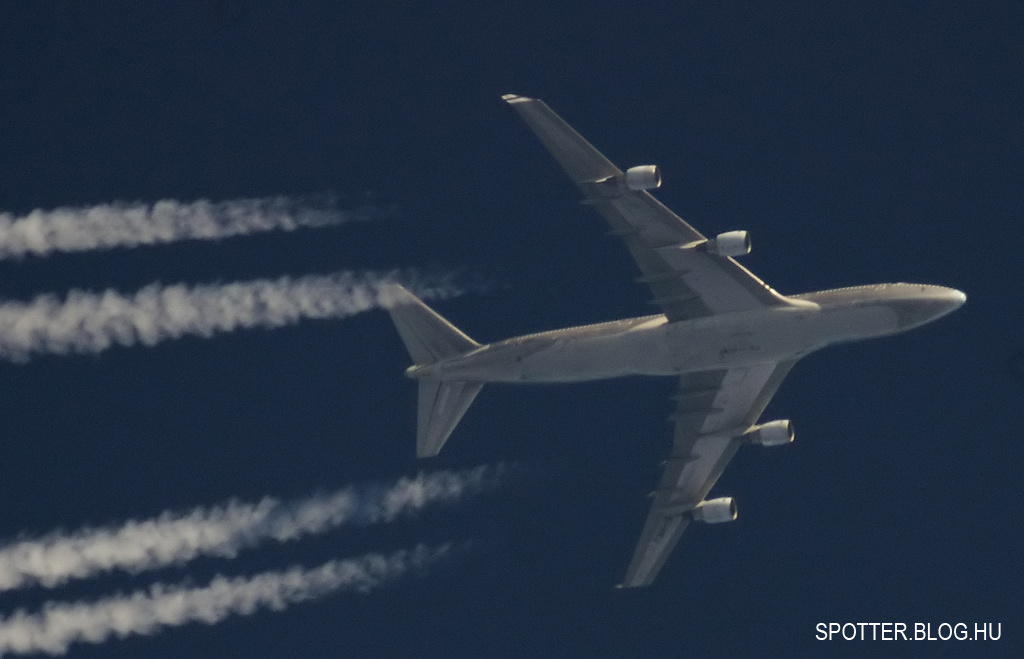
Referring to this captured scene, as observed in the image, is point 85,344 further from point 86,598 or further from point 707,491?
point 707,491

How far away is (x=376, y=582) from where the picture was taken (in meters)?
74.0

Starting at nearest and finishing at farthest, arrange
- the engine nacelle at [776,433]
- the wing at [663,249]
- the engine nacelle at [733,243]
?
the engine nacelle at [733,243] → the wing at [663,249] → the engine nacelle at [776,433]

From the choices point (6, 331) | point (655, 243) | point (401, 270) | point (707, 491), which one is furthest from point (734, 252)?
point (6, 331)

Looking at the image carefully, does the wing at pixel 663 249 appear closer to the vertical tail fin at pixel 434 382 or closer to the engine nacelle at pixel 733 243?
the engine nacelle at pixel 733 243

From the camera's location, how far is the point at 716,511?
69.2 metres

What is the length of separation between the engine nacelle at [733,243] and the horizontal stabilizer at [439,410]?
532 inches

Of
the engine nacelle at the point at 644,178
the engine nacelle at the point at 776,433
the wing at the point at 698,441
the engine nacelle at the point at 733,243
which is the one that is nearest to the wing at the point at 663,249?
the engine nacelle at the point at 644,178

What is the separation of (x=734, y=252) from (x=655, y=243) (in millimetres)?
4125

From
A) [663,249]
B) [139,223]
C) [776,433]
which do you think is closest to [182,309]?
[139,223]

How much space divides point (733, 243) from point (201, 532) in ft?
91.7

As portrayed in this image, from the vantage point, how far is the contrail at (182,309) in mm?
66312

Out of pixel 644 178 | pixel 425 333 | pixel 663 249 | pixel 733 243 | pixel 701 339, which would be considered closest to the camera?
pixel 644 178

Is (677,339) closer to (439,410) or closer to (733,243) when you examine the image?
(733,243)

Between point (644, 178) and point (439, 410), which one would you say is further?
point (439, 410)
